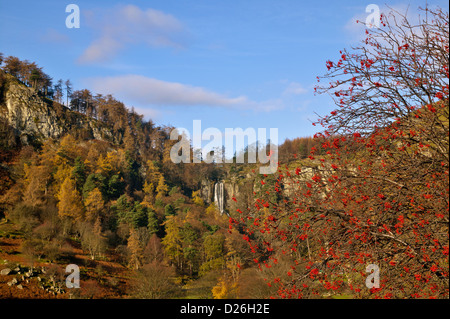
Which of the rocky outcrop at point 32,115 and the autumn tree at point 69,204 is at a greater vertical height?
the rocky outcrop at point 32,115

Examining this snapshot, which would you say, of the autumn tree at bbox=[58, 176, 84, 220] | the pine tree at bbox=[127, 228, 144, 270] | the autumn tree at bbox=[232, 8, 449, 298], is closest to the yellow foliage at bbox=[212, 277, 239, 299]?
the pine tree at bbox=[127, 228, 144, 270]

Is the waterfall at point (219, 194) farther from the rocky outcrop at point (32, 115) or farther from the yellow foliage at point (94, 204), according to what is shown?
the yellow foliage at point (94, 204)

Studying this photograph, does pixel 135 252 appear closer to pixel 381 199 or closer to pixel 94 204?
pixel 94 204

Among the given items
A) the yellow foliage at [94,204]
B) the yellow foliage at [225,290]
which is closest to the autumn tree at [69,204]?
the yellow foliage at [94,204]

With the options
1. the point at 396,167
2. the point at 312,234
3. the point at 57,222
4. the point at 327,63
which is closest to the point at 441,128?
the point at 396,167

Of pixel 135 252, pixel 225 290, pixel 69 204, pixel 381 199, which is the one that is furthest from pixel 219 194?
pixel 381 199

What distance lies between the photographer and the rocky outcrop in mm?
79000

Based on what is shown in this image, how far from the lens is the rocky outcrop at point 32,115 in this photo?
79000 millimetres

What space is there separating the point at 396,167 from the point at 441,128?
1.05m

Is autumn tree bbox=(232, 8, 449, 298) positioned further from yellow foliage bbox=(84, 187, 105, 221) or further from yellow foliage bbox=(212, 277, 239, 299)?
yellow foliage bbox=(84, 187, 105, 221)

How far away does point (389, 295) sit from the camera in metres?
6.43

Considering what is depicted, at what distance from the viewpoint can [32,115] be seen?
8338cm

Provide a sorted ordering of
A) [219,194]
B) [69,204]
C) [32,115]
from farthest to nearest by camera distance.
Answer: [219,194]
[32,115]
[69,204]
